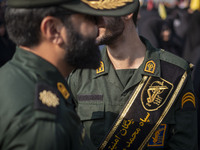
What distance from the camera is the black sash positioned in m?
2.17

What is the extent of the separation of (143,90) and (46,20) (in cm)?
105

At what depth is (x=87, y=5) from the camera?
1.47 m

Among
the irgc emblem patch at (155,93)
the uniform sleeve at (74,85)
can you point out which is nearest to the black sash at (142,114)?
the irgc emblem patch at (155,93)

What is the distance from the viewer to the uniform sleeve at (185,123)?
2129 millimetres

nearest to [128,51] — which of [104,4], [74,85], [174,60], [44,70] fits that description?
[174,60]

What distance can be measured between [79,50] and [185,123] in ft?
3.39

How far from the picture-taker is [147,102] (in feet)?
7.26

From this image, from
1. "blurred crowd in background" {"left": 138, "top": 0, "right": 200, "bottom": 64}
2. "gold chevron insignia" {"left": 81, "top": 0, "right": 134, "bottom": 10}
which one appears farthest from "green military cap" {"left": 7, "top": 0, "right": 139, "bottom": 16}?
"blurred crowd in background" {"left": 138, "top": 0, "right": 200, "bottom": 64}

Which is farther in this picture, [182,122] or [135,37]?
[135,37]

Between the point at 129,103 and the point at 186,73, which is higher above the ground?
the point at 186,73

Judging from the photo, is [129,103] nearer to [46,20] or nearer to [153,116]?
[153,116]

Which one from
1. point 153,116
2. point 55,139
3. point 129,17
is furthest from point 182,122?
point 55,139

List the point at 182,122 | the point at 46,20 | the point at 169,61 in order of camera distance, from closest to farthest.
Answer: the point at 46,20 < the point at 182,122 < the point at 169,61

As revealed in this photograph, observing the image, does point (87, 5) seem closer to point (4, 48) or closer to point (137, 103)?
point (137, 103)
